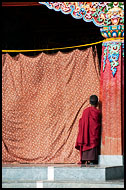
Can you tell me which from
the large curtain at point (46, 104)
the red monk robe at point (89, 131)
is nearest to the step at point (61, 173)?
the red monk robe at point (89, 131)

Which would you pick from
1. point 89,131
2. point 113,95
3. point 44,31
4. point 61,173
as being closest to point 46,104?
point 89,131

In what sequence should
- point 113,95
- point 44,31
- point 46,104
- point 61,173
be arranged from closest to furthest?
point 61,173 → point 113,95 → point 46,104 → point 44,31

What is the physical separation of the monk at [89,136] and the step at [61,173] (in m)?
0.62

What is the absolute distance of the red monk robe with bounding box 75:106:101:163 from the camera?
41.1 feet

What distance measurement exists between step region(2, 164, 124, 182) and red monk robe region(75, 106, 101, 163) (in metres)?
0.72

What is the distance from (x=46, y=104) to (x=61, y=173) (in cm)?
227

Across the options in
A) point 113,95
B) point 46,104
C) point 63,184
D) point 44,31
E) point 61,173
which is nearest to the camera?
point 63,184

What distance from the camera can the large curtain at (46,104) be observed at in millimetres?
13414

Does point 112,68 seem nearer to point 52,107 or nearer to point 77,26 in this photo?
point 52,107

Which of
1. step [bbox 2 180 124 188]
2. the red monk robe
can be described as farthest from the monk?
step [bbox 2 180 124 188]

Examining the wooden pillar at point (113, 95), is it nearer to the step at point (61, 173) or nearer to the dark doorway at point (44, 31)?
the step at point (61, 173)

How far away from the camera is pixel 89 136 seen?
1260 centimetres

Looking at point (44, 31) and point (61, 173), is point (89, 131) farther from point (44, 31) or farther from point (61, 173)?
point (44, 31)

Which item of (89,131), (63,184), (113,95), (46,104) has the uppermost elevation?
(113,95)
